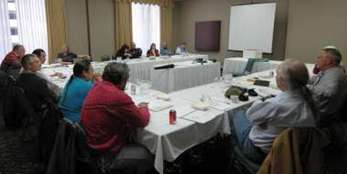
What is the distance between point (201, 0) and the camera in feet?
29.1

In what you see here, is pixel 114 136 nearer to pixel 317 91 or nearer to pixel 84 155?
pixel 84 155

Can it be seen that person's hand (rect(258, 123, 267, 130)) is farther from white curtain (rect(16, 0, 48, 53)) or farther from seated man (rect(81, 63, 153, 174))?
white curtain (rect(16, 0, 48, 53))

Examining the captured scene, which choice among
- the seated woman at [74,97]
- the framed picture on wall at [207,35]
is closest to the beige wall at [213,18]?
the framed picture on wall at [207,35]

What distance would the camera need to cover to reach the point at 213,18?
28.3 feet

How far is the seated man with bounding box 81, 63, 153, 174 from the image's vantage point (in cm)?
165

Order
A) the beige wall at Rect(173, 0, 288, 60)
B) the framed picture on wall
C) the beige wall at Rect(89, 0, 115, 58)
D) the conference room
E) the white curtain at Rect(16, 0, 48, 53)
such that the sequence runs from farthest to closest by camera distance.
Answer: the framed picture on wall, the beige wall at Rect(89, 0, 115, 58), the beige wall at Rect(173, 0, 288, 60), the white curtain at Rect(16, 0, 48, 53), the conference room

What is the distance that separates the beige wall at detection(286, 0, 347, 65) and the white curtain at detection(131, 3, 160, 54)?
4.22 meters

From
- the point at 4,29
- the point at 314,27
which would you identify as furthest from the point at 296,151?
the point at 4,29

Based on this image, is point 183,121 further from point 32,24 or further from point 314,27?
point 32,24

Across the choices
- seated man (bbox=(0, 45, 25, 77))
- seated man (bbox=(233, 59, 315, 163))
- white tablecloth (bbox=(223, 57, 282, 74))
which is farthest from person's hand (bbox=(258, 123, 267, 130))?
white tablecloth (bbox=(223, 57, 282, 74))

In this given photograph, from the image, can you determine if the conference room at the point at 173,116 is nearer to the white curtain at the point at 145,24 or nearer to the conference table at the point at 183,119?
the conference table at the point at 183,119

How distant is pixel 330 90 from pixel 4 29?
637 centimetres

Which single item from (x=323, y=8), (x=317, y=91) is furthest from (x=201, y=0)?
(x=317, y=91)

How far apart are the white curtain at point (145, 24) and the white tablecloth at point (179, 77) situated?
373 cm
